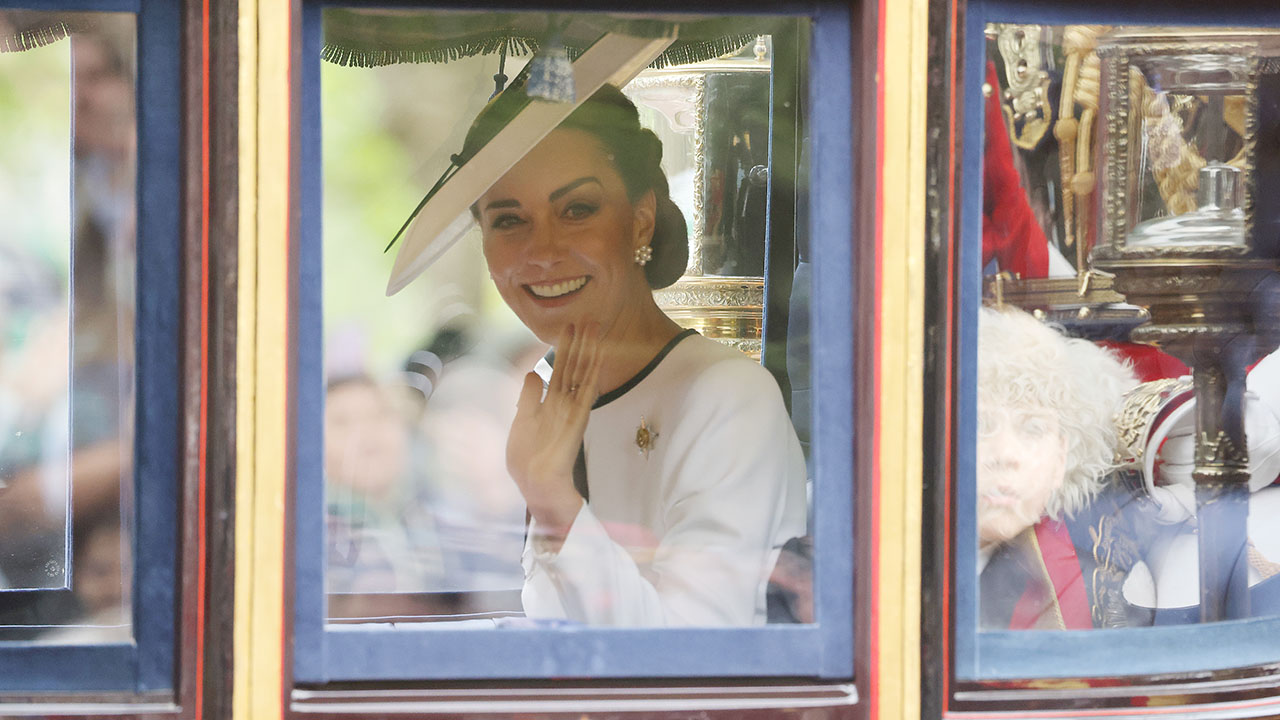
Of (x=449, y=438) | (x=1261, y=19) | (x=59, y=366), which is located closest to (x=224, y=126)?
(x=59, y=366)

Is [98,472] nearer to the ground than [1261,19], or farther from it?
nearer to the ground

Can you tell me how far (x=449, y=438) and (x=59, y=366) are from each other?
54cm

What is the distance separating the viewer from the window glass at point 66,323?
4.23ft

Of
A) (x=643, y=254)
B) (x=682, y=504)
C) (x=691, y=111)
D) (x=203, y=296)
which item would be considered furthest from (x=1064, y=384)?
(x=203, y=296)

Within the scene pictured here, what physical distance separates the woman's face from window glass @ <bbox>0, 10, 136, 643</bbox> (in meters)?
0.60

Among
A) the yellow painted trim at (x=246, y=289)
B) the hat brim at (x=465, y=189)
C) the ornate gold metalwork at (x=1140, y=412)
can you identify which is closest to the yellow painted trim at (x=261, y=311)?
the yellow painted trim at (x=246, y=289)

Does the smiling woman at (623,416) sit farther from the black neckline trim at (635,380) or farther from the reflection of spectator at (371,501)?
the reflection of spectator at (371,501)

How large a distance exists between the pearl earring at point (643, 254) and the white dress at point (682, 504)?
0.15 metres

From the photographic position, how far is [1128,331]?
5.04ft

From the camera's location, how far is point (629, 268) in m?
1.83

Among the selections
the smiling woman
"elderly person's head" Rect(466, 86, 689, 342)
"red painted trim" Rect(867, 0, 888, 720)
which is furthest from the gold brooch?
"red painted trim" Rect(867, 0, 888, 720)

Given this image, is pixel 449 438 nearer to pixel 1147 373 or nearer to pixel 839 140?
pixel 839 140

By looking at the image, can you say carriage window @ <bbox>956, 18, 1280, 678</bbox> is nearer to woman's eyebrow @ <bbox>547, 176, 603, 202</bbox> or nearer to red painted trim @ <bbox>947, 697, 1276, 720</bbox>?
red painted trim @ <bbox>947, 697, 1276, 720</bbox>

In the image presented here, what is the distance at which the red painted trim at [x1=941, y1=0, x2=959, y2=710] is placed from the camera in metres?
1.25
